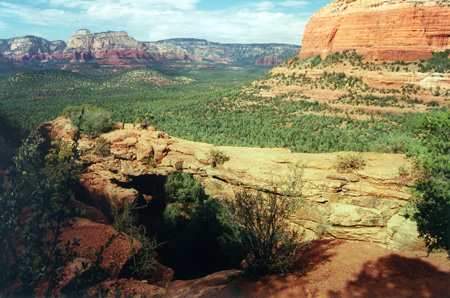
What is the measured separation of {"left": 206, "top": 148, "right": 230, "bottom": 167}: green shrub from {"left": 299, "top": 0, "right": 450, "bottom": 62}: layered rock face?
140 ft

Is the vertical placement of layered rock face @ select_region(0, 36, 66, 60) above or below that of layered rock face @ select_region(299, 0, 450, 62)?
above

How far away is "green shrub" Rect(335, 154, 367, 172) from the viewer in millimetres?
9305

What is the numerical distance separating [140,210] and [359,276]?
10602mm

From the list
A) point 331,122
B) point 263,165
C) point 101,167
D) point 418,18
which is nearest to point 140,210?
point 101,167

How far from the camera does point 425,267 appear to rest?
21.7 feet

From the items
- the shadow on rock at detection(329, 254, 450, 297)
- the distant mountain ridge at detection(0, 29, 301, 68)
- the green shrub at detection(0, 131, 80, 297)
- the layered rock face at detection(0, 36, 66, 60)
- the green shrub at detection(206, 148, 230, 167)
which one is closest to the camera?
the green shrub at detection(0, 131, 80, 297)

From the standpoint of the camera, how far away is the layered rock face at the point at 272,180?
849cm

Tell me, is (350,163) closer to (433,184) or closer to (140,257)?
(433,184)

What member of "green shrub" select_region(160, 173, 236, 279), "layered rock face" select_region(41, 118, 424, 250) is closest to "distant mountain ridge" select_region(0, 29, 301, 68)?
"layered rock face" select_region(41, 118, 424, 250)

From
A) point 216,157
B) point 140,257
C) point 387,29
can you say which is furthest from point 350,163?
point 387,29

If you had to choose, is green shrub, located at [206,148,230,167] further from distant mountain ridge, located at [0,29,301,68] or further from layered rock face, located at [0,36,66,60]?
layered rock face, located at [0,36,66,60]

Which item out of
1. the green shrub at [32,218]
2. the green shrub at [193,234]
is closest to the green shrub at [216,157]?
the green shrub at [193,234]

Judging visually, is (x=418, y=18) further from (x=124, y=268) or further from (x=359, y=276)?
(x=124, y=268)

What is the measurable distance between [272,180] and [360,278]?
181 inches
